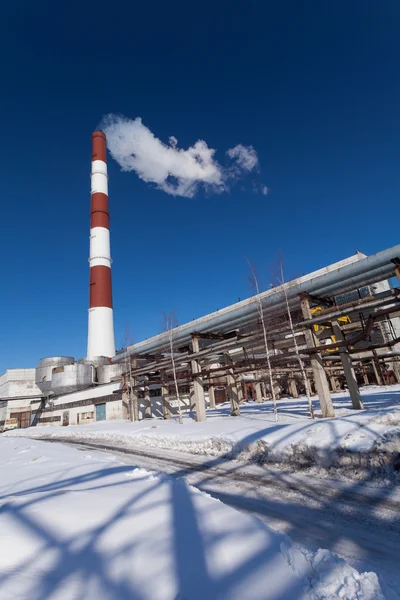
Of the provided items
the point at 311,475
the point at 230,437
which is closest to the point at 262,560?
the point at 311,475

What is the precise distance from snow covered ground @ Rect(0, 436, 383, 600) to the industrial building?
10914mm

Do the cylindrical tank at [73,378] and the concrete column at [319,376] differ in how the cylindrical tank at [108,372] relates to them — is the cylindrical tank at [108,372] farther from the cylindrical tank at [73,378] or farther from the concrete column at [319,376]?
the concrete column at [319,376]

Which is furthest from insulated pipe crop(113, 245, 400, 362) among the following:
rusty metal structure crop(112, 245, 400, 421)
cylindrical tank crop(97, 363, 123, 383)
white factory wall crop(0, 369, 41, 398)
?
white factory wall crop(0, 369, 41, 398)

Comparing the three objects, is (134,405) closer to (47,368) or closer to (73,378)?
(73,378)

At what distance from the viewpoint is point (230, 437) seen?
10422 millimetres

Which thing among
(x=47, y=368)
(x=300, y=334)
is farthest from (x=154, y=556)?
(x=47, y=368)

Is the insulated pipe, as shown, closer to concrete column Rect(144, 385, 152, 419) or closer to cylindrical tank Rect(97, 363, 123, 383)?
concrete column Rect(144, 385, 152, 419)

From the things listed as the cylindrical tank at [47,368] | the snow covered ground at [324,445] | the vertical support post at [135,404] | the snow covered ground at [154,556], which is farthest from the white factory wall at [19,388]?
the snow covered ground at [154,556]

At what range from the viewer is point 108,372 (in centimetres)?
3556

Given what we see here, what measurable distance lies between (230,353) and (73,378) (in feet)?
64.7

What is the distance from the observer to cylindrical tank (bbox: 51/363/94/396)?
3600 cm

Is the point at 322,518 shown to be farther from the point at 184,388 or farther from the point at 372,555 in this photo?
the point at 184,388

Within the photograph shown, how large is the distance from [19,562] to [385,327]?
117ft

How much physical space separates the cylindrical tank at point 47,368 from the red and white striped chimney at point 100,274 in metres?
5.41
